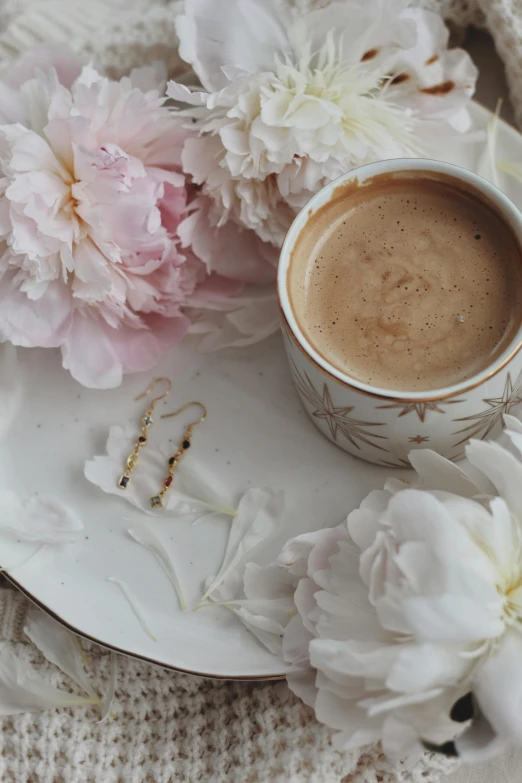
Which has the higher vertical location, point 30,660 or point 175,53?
point 175,53

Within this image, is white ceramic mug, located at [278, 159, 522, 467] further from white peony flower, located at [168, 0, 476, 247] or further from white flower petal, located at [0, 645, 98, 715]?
white flower petal, located at [0, 645, 98, 715]

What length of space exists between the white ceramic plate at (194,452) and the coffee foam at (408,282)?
0.42 feet

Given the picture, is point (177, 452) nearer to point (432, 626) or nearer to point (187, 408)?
point (187, 408)

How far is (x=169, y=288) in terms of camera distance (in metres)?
0.82

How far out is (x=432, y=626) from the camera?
1.80ft

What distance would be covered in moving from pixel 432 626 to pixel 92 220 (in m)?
0.45

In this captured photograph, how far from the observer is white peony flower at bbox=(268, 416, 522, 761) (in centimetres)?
55

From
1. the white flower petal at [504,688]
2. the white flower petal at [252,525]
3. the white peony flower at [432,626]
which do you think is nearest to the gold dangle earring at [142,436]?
the white flower petal at [252,525]

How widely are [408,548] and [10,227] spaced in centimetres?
44

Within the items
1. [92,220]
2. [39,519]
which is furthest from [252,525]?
[92,220]

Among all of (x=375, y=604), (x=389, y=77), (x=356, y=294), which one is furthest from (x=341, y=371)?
(x=389, y=77)

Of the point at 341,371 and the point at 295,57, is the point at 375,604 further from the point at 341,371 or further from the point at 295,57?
the point at 295,57

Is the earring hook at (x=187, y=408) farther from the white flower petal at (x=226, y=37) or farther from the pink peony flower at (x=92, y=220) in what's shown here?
the white flower petal at (x=226, y=37)

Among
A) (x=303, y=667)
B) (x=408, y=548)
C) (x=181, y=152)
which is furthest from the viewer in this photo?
(x=181, y=152)
